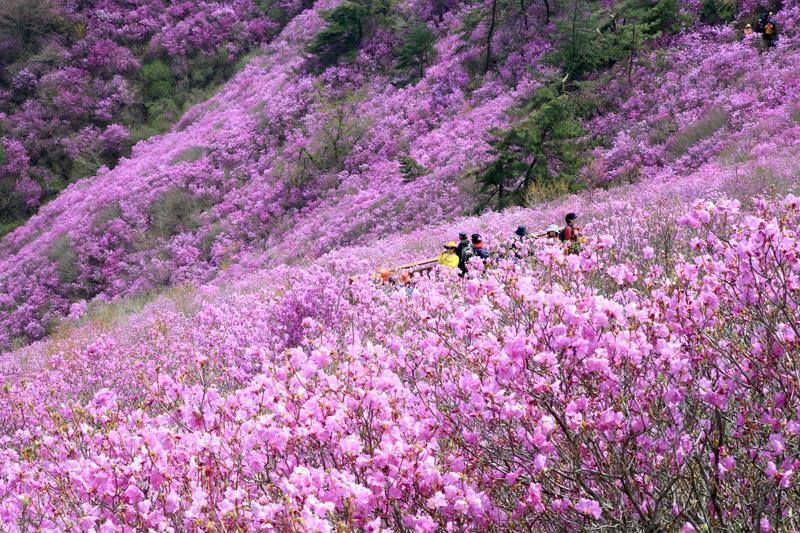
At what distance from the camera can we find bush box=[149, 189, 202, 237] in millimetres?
24344

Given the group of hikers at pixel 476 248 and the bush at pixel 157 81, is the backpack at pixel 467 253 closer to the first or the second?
the group of hikers at pixel 476 248

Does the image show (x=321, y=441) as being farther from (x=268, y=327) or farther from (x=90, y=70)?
(x=90, y=70)

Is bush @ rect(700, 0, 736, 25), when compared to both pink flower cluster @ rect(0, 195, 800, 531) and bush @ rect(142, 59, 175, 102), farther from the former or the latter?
bush @ rect(142, 59, 175, 102)

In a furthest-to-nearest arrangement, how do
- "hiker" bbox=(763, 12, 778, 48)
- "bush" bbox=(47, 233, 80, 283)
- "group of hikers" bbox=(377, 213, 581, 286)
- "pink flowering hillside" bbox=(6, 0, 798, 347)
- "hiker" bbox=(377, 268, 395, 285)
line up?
1. "bush" bbox=(47, 233, 80, 283)
2. "hiker" bbox=(763, 12, 778, 48)
3. "pink flowering hillside" bbox=(6, 0, 798, 347)
4. "hiker" bbox=(377, 268, 395, 285)
5. "group of hikers" bbox=(377, 213, 581, 286)

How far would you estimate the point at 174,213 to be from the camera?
2497 centimetres

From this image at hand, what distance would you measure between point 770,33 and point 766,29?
16 centimetres

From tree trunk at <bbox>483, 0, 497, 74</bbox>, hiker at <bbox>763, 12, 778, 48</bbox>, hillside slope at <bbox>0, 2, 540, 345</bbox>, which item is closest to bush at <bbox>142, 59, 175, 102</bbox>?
hillside slope at <bbox>0, 2, 540, 345</bbox>

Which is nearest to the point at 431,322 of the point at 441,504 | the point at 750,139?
the point at 441,504

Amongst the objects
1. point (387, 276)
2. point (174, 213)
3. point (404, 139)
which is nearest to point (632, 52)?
point (404, 139)

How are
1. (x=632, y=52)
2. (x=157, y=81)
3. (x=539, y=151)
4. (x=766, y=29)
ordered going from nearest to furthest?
1. (x=539, y=151)
2. (x=766, y=29)
3. (x=632, y=52)
4. (x=157, y=81)

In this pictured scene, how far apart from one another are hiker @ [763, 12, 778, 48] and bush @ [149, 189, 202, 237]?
19930mm

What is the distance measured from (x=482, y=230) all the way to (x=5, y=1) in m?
44.6

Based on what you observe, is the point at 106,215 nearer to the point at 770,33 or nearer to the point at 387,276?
the point at 387,276

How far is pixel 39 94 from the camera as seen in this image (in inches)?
1505
